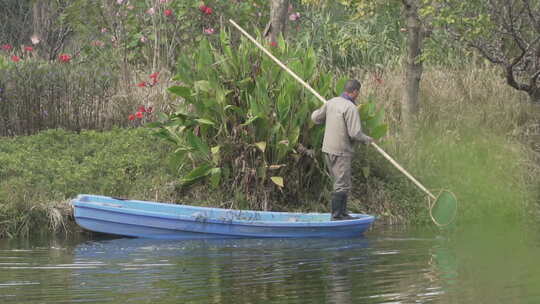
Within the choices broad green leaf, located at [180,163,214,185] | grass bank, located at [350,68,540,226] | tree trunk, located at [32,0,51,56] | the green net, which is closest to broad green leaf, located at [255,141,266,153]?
broad green leaf, located at [180,163,214,185]

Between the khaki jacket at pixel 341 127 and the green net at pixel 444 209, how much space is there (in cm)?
129

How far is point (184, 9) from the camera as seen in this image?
61.1 feet

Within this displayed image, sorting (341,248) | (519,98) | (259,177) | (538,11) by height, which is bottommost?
(341,248)

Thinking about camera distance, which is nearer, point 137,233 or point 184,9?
point 137,233

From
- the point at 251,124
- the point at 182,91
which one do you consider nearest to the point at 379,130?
the point at 251,124

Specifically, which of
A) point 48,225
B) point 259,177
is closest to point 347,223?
point 259,177

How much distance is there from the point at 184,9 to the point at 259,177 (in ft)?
19.0

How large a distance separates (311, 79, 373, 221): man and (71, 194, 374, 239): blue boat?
0.33 metres

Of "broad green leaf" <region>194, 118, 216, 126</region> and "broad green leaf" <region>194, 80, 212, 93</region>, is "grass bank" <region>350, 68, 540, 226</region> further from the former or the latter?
"broad green leaf" <region>194, 80, 212, 93</region>

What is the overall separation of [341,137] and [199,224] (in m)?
2.08

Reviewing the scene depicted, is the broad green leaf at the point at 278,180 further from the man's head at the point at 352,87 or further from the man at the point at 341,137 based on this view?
the man's head at the point at 352,87

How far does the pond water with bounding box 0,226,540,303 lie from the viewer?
898 centimetres

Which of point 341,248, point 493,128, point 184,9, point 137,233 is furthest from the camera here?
point 184,9

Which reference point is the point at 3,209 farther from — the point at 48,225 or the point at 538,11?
the point at 538,11
